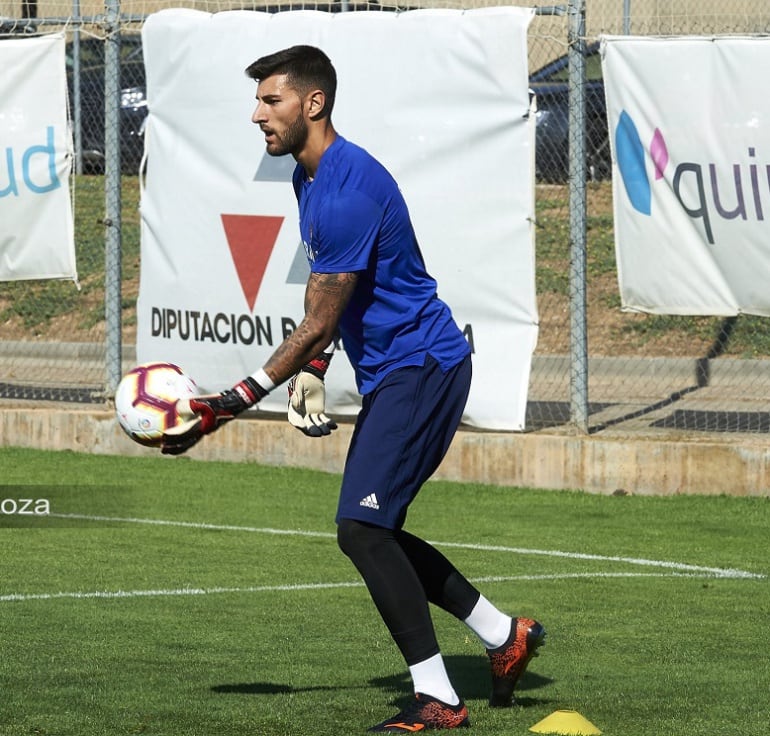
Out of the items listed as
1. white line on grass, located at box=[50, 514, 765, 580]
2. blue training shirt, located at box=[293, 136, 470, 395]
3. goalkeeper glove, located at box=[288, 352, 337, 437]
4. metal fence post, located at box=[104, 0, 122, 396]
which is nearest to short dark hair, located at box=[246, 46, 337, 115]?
blue training shirt, located at box=[293, 136, 470, 395]

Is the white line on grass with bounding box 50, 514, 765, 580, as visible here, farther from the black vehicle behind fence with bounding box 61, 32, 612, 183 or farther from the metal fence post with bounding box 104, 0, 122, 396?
the black vehicle behind fence with bounding box 61, 32, 612, 183

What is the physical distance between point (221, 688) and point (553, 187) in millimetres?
10352

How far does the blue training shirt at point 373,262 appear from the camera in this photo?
17.5 ft

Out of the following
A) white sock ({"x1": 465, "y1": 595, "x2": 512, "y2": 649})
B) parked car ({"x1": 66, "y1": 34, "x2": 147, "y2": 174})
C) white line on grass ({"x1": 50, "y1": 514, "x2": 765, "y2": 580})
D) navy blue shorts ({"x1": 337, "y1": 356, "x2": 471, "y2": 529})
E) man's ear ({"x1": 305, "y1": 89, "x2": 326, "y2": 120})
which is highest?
parked car ({"x1": 66, "y1": 34, "x2": 147, "y2": 174})

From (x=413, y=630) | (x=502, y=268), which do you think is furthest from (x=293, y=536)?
(x=413, y=630)

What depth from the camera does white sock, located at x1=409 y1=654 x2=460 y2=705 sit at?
17.9 ft

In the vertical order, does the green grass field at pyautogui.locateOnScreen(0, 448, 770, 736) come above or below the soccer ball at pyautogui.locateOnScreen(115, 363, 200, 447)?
below

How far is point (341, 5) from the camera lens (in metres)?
13.1

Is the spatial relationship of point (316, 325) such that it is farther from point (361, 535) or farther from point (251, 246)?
point (251, 246)

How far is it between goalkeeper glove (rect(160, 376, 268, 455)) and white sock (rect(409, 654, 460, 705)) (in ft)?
3.31

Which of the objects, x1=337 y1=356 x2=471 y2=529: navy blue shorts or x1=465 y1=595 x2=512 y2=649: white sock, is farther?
x1=465 y1=595 x2=512 y2=649: white sock

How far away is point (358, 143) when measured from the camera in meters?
11.6

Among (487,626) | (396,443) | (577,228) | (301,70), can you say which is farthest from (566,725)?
(577,228)

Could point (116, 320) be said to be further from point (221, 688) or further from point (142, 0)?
point (221, 688)
